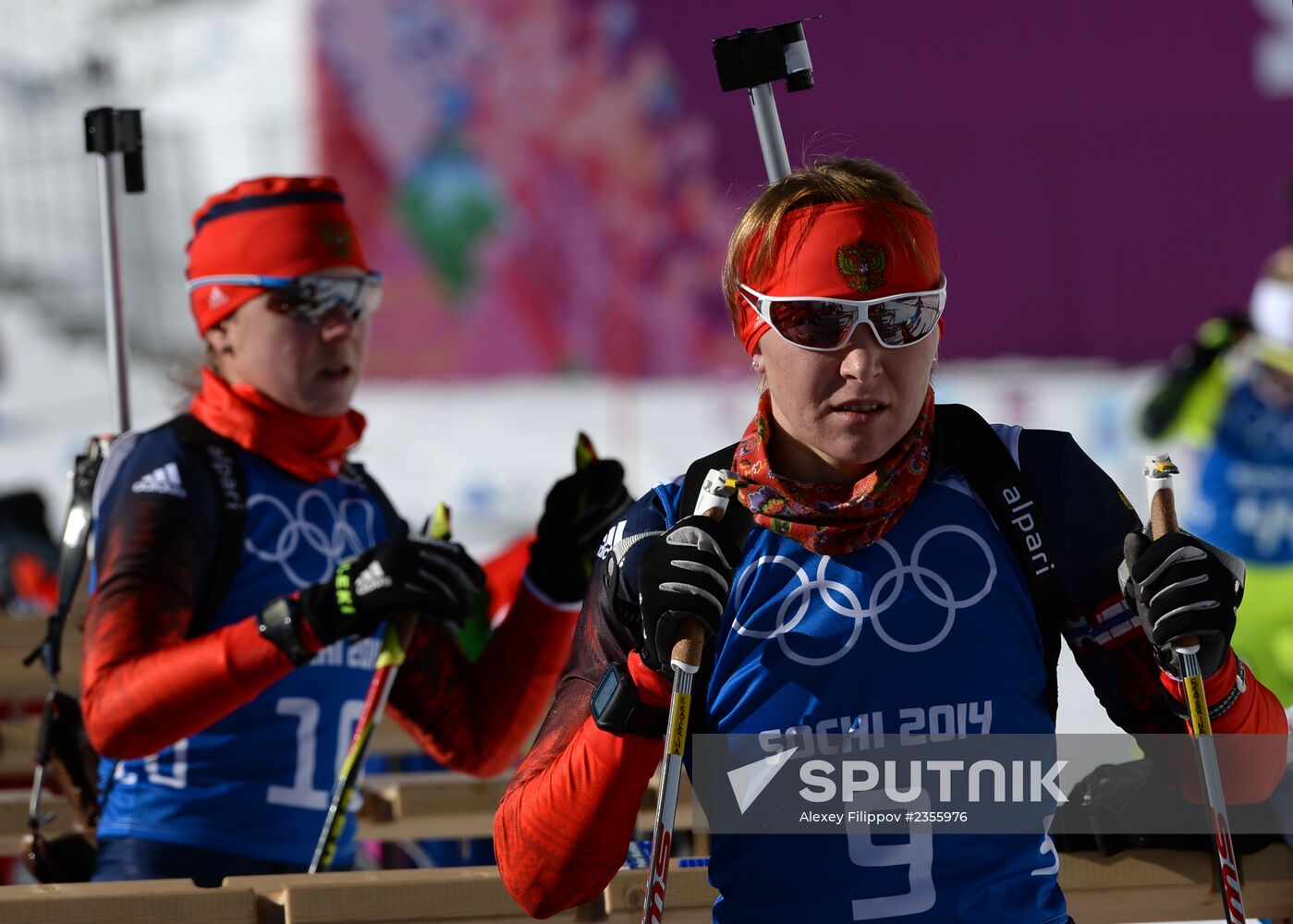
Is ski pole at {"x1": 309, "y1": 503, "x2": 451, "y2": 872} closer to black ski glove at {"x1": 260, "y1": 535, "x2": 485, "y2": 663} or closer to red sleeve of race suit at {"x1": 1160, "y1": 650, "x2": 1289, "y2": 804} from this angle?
black ski glove at {"x1": 260, "y1": 535, "x2": 485, "y2": 663}

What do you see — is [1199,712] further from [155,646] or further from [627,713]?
[155,646]

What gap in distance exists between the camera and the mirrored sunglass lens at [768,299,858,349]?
2.37 meters

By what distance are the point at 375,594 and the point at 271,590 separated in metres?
0.45

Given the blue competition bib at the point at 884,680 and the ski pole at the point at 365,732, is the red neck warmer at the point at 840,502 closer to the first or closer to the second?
the blue competition bib at the point at 884,680

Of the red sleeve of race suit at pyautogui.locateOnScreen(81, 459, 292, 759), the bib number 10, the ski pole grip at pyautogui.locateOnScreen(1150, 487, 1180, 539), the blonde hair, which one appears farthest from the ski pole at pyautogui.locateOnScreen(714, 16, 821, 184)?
the bib number 10

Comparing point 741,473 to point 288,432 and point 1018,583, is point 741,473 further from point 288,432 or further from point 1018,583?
point 288,432

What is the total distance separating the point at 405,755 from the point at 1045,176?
33.0ft

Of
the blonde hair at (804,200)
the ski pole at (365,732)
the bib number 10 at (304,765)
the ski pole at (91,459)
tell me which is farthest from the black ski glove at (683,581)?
the ski pole at (91,459)

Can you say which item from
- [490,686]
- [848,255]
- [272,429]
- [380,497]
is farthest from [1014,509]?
[380,497]

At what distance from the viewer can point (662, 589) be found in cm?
219

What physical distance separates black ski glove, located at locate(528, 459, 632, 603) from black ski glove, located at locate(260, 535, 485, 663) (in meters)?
0.35

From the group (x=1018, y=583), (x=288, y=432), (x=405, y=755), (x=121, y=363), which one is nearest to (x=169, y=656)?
(x=288, y=432)

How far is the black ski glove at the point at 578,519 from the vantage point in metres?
3.74

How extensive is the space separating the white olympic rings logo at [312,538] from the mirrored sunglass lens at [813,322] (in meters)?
1.65
